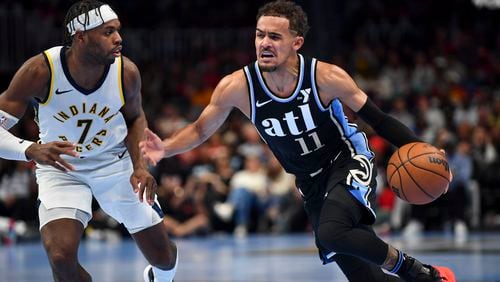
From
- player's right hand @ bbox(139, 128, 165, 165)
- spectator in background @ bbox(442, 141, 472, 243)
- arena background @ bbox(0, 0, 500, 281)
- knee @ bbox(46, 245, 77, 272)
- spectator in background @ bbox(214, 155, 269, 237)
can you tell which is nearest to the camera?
Answer: knee @ bbox(46, 245, 77, 272)

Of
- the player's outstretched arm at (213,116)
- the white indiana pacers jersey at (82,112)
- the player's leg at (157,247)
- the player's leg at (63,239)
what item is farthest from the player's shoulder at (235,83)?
the player's leg at (63,239)

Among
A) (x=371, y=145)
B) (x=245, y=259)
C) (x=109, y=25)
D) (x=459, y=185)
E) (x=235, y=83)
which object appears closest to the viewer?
(x=109, y=25)

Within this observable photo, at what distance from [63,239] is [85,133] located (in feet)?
2.78

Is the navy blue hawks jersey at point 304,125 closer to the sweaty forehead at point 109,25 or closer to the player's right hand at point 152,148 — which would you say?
the player's right hand at point 152,148

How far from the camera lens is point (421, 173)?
652 cm

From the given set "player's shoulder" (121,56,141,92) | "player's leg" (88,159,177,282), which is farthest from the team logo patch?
"player's shoulder" (121,56,141,92)

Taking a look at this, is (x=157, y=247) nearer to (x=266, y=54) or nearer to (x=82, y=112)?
(x=82, y=112)

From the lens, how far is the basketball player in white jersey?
20.8 feet

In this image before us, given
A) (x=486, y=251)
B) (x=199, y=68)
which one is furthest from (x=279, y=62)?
(x=199, y=68)

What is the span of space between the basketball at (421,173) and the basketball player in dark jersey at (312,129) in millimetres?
103

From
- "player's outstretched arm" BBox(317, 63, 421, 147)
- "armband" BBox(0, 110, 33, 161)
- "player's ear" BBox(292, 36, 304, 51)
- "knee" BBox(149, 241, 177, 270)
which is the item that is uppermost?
"player's ear" BBox(292, 36, 304, 51)

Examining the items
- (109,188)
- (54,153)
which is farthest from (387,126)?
(54,153)

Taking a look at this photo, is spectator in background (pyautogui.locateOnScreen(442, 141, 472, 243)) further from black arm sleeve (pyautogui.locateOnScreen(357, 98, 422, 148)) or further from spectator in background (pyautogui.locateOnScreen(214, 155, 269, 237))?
black arm sleeve (pyautogui.locateOnScreen(357, 98, 422, 148))

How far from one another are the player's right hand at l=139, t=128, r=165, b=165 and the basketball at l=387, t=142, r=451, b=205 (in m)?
1.74
